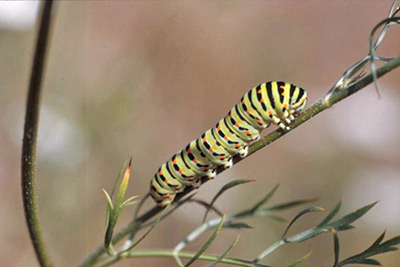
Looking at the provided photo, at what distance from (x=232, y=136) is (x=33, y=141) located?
0.65 m

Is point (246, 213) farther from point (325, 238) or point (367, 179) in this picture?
point (367, 179)

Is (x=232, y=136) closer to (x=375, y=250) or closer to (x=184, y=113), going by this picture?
(x=375, y=250)

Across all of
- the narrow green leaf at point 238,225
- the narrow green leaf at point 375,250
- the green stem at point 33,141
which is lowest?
the narrow green leaf at point 375,250

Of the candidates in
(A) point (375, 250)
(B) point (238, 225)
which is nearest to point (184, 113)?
(B) point (238, 225)

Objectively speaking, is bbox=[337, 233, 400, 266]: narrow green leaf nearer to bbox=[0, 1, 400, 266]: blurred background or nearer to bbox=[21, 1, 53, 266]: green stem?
bbox=[21, 1, 53, 266]: green stem

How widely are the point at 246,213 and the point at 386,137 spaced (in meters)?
1.93

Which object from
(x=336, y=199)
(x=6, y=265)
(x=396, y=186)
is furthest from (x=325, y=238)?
(x=6, y=265)

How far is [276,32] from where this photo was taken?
3670 millimetres

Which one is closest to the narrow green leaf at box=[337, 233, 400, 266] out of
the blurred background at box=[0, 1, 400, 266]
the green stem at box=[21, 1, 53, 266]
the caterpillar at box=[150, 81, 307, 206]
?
the caterpillar at box=[150, 81, 307, 206]

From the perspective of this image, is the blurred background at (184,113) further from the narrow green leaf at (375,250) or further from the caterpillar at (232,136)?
the narrow green leaf at (375,250)

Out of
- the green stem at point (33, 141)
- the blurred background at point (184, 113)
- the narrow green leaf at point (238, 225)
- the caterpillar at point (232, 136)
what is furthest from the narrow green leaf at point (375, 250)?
the blurred background at point (184, 113)

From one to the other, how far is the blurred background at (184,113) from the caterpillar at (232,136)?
74 centimetres

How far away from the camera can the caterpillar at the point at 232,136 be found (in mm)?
1307

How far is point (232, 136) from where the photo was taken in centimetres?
133
